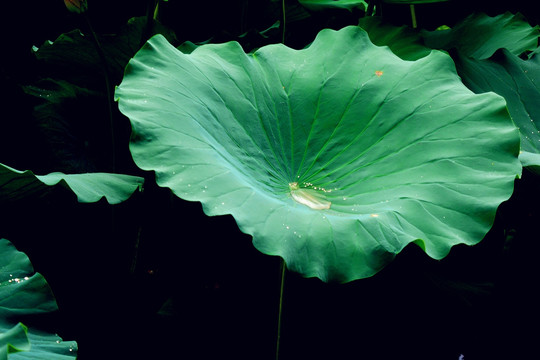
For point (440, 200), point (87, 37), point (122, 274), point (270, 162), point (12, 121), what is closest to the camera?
point (440, 200)

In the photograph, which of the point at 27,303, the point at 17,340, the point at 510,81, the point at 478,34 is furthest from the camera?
the point at 478,34

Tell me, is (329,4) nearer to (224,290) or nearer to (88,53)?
(88,53)

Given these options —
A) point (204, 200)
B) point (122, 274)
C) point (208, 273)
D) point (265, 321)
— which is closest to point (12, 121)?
point (122, 274)

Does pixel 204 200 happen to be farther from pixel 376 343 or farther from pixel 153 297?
pixel 376 343

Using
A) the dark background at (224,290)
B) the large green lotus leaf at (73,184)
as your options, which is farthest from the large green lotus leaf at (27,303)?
the dark background at (224,290)

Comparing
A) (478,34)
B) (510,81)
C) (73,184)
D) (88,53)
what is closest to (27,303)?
(73,184)

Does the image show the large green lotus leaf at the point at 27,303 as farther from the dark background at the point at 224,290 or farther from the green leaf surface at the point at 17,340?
the dark background at the point at 224,290
